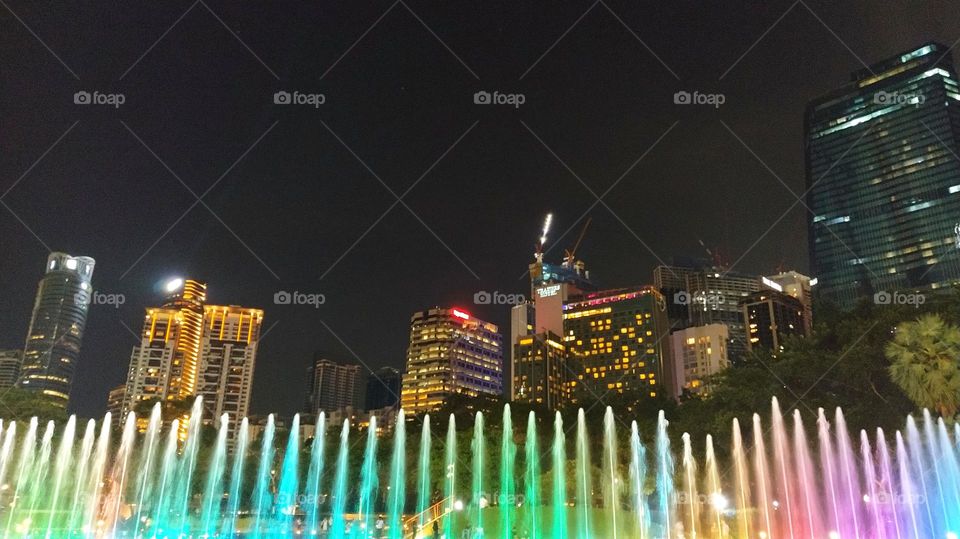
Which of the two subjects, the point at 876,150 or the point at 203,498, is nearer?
the point at 203,498

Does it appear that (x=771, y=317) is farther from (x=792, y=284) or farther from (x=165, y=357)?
(x=165, y=357)

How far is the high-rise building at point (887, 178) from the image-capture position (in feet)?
363

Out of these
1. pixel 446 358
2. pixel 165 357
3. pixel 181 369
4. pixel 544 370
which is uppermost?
pixel 165 357

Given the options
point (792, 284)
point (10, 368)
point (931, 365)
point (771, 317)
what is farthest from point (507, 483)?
point (10, 368)

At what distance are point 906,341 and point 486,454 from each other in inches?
969

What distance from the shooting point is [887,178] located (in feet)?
392

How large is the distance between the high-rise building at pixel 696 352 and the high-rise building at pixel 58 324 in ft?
478

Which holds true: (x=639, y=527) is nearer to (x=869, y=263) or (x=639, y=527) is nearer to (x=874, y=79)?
(x=869, y=263)

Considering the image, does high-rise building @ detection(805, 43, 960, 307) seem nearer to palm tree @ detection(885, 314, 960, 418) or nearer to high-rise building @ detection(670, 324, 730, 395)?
high-rise building @ detection(670, 324, 730, 395)

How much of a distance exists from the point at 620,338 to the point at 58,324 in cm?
13827

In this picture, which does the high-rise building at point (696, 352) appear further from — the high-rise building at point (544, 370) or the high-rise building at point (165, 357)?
the high-rise building at point (165, 357)

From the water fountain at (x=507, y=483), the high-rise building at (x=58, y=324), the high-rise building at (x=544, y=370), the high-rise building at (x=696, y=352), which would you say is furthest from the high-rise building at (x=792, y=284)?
the high-rise building at (x=58, y=324)

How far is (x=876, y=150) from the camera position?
122250 millimetres

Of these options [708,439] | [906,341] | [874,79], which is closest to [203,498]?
[708,439]
